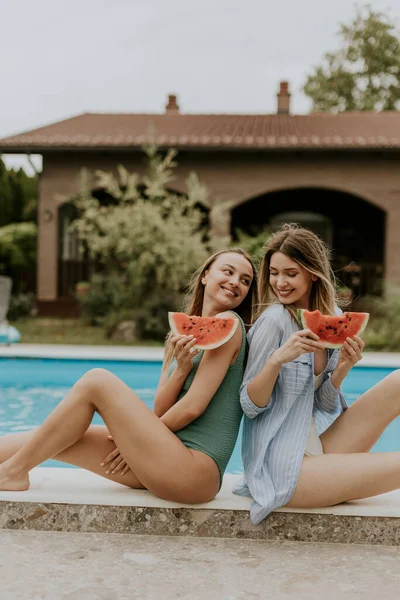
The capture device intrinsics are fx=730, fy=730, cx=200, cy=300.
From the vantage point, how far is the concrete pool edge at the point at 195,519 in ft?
9.62

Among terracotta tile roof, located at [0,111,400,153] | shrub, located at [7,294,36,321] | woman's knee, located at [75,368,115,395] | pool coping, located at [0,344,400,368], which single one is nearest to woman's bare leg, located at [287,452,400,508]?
woman's knee, located at [75,368,115,395]

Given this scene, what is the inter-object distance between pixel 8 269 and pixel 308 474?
55.0 feet

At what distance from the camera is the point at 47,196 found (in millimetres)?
16250

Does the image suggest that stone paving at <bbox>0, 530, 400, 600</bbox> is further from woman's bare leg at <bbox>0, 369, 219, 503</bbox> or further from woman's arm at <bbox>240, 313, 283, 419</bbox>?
woman's arm at <bbox>240, 313, 283, 419</bbox>

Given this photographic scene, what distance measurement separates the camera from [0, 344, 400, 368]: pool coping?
991cm

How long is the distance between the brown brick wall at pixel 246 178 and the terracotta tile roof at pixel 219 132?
0.43 metres

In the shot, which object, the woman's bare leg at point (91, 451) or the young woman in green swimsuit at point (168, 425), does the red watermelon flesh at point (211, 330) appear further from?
the woman's bare leg at point (91, 451)

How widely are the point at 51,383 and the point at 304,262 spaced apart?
6.67 meters

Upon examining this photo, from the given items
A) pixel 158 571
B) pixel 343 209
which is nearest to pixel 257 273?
pixel 158 571

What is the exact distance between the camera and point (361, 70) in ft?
104

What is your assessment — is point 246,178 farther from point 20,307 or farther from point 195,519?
point 195,519

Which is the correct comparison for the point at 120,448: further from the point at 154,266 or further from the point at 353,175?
the point at 353,175

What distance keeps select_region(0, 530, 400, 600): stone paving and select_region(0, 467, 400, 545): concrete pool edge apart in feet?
0.13

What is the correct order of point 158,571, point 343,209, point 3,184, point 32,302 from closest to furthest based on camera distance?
point 158,571 → point 32,302 → point 343,209 → point 3,184
